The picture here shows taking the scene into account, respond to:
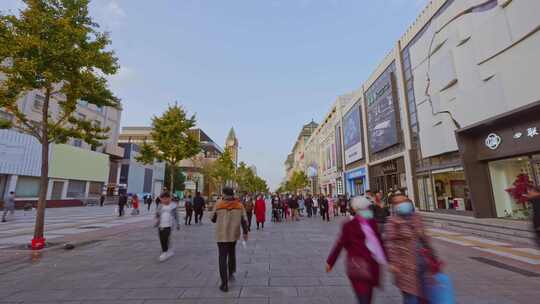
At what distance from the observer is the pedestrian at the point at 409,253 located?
265cm

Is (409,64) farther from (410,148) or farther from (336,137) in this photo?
(336,137)

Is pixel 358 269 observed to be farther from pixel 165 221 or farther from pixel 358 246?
pixel 165 221

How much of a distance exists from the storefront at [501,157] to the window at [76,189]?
42.3m

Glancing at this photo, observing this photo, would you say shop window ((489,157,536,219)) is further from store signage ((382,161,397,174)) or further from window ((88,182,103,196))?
window ((88,182,103,196))

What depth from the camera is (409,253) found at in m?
2.67

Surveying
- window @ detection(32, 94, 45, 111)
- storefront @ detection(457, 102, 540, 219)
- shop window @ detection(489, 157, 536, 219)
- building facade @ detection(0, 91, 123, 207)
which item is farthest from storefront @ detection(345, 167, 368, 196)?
window @ detection(32, 94, 45, 111)

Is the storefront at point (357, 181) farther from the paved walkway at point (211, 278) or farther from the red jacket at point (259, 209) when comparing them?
the paved walkway at point (211, 278)

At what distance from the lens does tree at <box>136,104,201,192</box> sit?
21.7 metres

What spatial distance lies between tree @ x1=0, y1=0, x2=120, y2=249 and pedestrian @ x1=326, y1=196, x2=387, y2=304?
408 inches

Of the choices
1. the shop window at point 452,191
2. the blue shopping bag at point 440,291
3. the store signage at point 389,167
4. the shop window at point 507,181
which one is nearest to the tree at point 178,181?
the store signage at point 389,167

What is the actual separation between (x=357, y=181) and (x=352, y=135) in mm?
6095

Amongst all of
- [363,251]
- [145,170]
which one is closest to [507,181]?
[363,251]

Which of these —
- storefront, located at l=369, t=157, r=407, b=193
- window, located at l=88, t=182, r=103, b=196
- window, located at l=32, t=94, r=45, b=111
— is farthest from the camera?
window, located at l=88, t=182, r=103, b=196

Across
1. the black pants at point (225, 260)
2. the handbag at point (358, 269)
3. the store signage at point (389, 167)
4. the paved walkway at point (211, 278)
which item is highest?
the store signage at point (389, 167)
